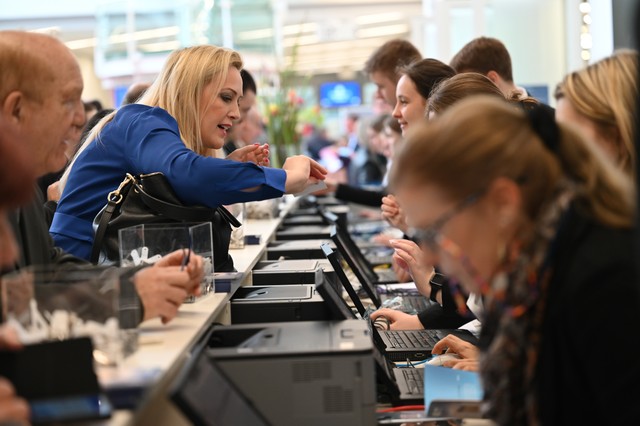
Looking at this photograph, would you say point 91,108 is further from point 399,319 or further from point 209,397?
point 209,397

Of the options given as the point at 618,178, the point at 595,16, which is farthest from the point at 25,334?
the point at 595,16

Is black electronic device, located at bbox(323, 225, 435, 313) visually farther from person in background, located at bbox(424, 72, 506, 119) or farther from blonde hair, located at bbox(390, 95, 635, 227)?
blonde hair, located at bbox(390, 95, 635, 227)

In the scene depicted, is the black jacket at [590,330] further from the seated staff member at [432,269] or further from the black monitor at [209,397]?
the seated staff member at [432,269]

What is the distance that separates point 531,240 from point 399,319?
1.85m

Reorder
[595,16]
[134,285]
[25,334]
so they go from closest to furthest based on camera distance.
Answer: [25,334] < [134,285] < [595,16]

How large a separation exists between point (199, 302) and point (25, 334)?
0.94m

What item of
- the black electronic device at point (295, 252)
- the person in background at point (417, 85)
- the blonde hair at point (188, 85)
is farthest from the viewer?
the black electronic device at point (295, 252)

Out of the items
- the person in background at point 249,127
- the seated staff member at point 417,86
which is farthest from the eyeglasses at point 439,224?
the person in background at point 249,127

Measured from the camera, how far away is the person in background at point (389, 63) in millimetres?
5078

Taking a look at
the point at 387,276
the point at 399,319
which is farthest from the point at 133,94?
the point at 399,319

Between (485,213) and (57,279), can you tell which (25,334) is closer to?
(57,279)

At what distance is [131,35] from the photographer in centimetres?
1224

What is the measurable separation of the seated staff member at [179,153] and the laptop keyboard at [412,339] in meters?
0.63

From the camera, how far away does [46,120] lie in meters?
2.22
